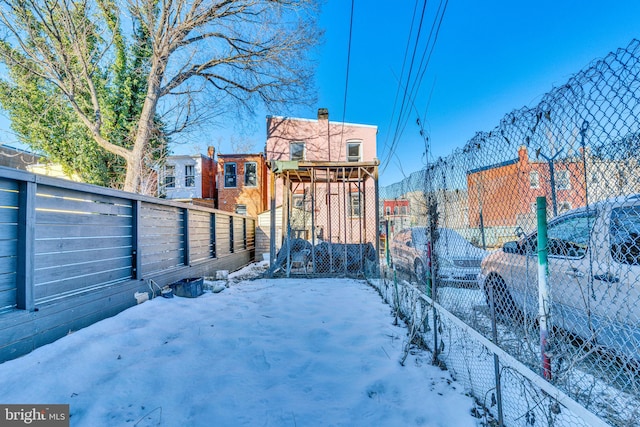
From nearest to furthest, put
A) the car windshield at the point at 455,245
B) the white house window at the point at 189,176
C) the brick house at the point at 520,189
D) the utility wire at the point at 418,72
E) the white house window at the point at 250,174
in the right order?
the brick house at the point at 520,189, the car windshield at the point at 455,245, the utility wire at the point at 418,72, the white house window at the point at 250,174, the white house window at the point at 189,176

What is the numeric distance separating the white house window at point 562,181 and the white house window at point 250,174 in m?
16.1

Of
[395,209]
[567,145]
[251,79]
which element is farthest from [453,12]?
[251,79]

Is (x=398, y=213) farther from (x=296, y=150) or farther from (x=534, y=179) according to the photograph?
(x=296, y=150)

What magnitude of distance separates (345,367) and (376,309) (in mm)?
1937

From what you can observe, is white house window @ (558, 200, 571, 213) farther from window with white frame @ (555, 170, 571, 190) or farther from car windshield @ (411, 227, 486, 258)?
car windshield @ (411, 227, 486, 258)

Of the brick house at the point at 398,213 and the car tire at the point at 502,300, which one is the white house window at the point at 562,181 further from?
the brick house at the point at 398,213

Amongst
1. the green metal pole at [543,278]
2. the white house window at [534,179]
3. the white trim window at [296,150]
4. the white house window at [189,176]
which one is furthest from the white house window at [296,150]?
the green metal pole at [543,278]

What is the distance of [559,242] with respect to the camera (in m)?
1.97

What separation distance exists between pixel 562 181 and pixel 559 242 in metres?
0.61

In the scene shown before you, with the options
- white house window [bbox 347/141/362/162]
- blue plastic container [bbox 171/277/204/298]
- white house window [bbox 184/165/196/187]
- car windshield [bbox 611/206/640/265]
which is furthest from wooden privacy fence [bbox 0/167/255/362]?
white house window [bbox 184/165/196/187]

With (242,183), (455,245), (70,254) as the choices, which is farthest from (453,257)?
(242,183)

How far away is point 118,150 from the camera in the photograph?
9891 millimetres

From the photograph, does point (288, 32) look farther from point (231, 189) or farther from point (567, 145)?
point (567, 145)

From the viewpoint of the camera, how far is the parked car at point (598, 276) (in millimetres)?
1586
